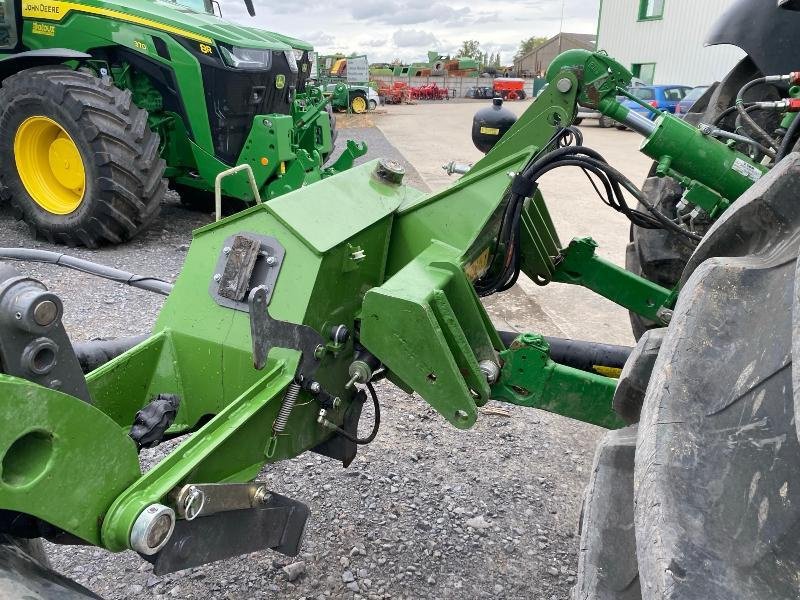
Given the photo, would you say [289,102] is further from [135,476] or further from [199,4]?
[135,476]

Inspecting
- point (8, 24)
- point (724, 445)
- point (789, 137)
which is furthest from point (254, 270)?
point (8, 24)

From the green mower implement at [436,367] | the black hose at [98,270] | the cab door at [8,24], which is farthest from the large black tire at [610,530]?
the cab door at [8,24]

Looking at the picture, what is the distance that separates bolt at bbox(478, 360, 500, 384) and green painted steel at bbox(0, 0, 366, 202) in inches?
165

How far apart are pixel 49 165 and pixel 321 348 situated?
494cm

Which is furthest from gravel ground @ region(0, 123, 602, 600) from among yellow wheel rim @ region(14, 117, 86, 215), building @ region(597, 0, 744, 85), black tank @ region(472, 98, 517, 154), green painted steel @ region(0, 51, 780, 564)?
building @ region(597, 0, 744, 85)

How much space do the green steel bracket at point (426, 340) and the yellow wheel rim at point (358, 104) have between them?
20925mm

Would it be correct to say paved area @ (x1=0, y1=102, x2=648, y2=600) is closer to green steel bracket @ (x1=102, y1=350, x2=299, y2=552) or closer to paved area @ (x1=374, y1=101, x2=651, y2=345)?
green steel bracket @ (x1=102, y1=350, x2=299, y2=552)

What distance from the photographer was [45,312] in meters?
1.24

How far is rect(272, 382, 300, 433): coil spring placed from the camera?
1.77 meters

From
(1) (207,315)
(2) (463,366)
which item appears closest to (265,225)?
(1) (207,315)

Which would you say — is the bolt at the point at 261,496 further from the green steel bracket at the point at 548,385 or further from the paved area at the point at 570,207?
Answer: the paved area at the point at 570,207

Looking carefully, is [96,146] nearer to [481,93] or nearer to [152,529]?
[152,529]

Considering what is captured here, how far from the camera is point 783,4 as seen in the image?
181 cm

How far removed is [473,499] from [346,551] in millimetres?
569
